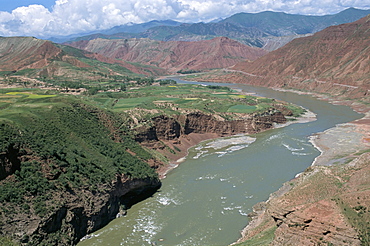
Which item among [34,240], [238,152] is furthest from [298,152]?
[34,240]

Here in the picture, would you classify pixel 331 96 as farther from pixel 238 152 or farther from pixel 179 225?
pixel 179 225

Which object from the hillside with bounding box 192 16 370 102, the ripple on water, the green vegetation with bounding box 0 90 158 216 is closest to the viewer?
the green vegetation with bounding box 0 90 158 216

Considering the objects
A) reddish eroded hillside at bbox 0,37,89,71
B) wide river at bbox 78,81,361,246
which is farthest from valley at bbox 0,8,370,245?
reddish eroded hillside at bbox 0,37,89,71

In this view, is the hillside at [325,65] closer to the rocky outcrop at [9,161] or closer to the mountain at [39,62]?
the mountain at [39,62]

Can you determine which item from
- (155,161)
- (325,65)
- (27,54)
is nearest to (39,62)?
(27,54)

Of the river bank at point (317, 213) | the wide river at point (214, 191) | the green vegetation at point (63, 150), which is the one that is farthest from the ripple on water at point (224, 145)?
the river bank at point (317, 213)

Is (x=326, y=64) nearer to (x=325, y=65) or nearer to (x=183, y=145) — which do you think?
(x=325, y=65)

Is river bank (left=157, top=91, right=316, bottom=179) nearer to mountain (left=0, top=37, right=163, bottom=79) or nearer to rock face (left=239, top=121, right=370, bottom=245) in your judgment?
rock face (left=239, top=121, right=370, bottom=245)
